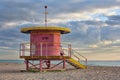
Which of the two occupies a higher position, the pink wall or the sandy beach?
the pink wall

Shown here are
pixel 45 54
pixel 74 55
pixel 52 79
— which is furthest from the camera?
pixel 74 55

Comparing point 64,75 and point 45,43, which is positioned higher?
point 45,43

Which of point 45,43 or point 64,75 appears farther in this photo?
point 45,43

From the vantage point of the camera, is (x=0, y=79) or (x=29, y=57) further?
(x=29, y=57)

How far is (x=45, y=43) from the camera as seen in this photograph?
1059 inches

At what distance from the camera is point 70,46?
2716 centimetres

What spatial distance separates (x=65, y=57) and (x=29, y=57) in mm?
3247

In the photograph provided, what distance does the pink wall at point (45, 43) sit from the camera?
26875mm

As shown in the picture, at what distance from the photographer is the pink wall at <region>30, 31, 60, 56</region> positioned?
1058 inches

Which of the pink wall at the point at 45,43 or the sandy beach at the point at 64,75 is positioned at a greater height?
the pink wall at the point at 45,43

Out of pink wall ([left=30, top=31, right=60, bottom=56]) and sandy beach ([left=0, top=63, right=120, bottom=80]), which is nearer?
sandy beach ([left=0, top=63, right=120, bottom=80])

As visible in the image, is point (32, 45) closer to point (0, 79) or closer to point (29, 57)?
point (29, 57)

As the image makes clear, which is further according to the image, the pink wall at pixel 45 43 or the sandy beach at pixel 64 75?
the pink wall at pixel 45 43

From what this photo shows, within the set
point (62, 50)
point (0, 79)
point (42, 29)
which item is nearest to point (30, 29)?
point (42, 29)
